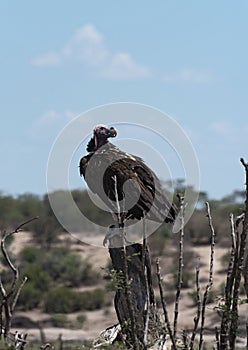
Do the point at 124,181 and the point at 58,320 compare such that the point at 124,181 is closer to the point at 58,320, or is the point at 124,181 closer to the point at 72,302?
the point at 58,320

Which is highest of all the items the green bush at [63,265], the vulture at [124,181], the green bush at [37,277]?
the green bush at [63,265]

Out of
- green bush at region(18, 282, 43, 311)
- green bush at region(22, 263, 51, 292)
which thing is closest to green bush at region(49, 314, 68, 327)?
green bush at region(18, 282, 43, 311)

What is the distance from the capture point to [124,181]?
7.64 m

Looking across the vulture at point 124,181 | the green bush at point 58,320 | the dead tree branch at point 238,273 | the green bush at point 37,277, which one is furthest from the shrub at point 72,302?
the dead tree branch at point 238,273

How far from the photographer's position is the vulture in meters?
7.62

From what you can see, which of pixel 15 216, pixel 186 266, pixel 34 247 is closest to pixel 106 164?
pixel 186 266

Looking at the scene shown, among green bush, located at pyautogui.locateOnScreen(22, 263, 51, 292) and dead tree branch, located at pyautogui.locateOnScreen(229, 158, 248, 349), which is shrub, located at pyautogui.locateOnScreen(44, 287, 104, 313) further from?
dead tree branch, located at pyautogui.locateOnScreen(229, 158, 248, 349)

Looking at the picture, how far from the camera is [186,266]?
36.9 metres

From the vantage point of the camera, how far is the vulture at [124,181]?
762cm

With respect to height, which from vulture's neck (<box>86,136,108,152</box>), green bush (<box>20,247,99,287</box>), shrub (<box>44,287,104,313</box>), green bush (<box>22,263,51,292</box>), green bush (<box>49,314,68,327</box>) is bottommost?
vulture's neck (<box>86,136,108,152</box>)

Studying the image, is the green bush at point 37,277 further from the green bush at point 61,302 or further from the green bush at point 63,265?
the green bush at point 61,302

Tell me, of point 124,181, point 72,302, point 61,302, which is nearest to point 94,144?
point 124,181

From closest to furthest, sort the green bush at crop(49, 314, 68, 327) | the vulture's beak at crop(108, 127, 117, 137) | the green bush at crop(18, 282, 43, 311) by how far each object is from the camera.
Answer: the vulture's beak at crop(108, 127, 117, 137), the green bush at crop(49, 314, 68, 327), the green bush at crop(18, 282, 43, 311)

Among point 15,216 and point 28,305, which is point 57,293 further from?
point 15,216
